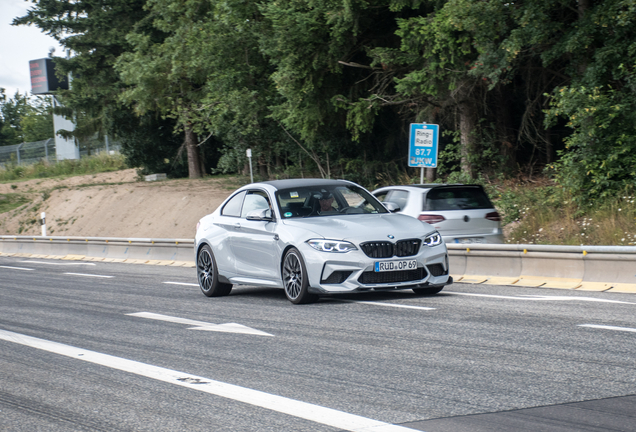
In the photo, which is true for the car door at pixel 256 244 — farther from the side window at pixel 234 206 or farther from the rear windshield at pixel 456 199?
the rear windshield at pixel 456 199

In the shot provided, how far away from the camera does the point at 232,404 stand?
505 centimetres

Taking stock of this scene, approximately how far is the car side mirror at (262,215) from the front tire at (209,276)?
1.32 meters

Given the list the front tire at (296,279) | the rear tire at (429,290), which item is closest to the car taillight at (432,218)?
the rear tire at (429,290)

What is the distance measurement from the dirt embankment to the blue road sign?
17.5 meters

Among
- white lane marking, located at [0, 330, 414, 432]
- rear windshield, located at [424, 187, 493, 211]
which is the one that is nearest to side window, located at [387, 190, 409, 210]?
rear windshield, located at [424, 187, 493, 211]

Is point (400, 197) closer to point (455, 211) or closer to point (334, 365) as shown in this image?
point (455, 211)

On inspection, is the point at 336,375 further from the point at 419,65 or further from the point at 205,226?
the point at 419,65

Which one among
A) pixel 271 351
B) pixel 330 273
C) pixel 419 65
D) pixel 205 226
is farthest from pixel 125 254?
pixel 271 351

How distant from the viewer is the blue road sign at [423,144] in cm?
1716

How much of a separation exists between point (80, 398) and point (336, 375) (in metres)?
1.79

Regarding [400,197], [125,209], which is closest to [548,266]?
[400,197]

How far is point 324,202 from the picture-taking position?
10672mm

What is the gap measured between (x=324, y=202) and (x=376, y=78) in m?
16.1

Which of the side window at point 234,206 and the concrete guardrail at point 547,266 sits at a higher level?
the side window at point 234,206
